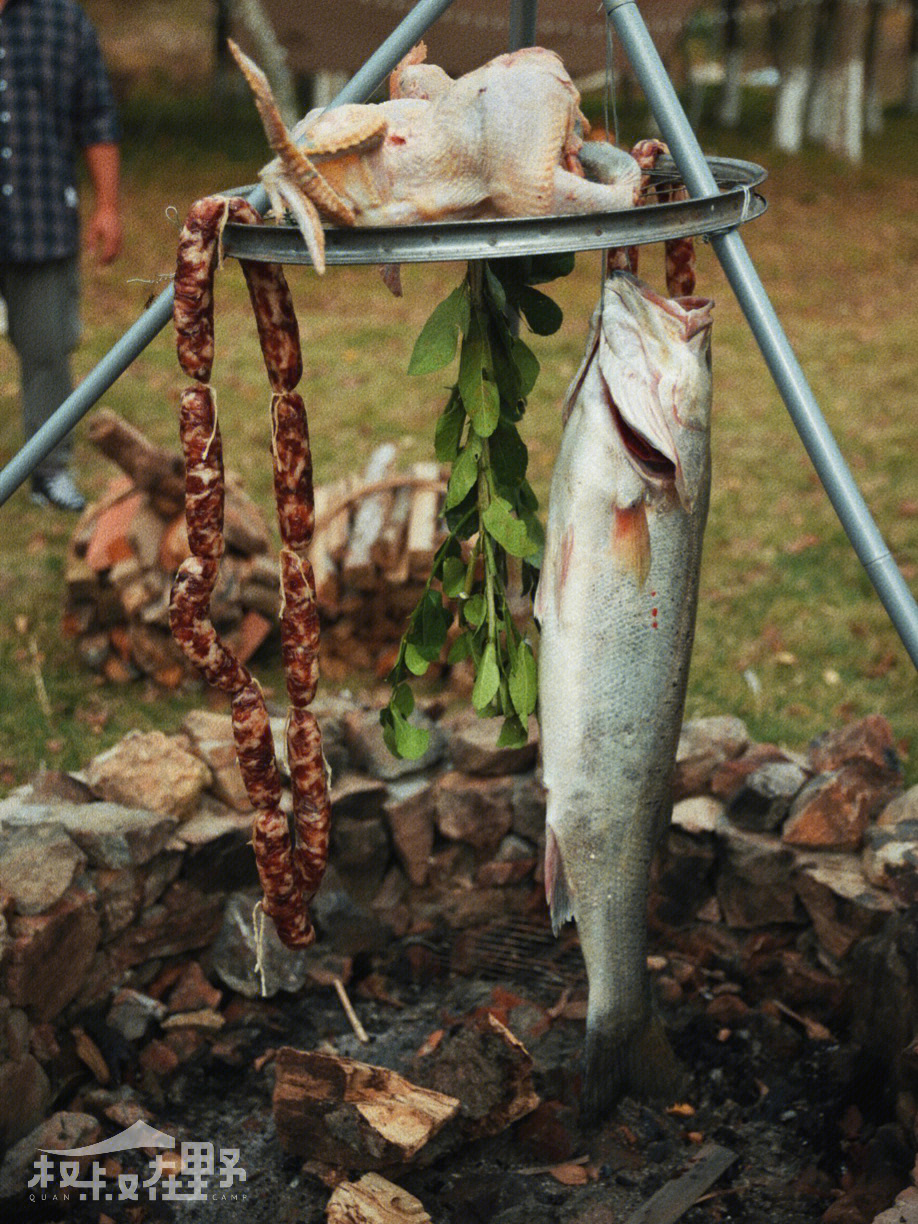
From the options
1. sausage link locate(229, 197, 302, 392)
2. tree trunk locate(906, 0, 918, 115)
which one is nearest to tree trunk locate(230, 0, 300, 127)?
sausage link locate(229, 197, 302, 392)

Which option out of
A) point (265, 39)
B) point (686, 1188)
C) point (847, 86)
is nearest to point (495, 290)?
point (686, 1188)

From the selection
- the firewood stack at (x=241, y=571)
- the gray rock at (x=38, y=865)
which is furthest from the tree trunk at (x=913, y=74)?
the gray rock at (x=38, y=865)

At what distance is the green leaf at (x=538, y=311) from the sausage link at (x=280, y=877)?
1337 millimetres

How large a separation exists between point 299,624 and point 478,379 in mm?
694

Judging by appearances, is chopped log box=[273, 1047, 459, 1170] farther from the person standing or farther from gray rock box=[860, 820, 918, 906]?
the person standing

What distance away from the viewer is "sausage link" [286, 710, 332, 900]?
11.1 feet

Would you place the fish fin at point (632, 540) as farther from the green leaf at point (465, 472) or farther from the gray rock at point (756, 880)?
the gray rock at point (756, 880)

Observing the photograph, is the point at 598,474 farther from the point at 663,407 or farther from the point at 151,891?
the point at 151,891

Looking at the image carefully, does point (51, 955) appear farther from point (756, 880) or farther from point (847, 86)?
point (847, 86)

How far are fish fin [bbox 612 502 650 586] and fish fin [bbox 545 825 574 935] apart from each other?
0.66 meters

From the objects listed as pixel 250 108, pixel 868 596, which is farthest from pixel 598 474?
pixel 250 108

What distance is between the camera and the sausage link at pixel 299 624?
3.17 meters

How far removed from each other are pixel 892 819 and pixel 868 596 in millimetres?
3462

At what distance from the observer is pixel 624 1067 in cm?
362
